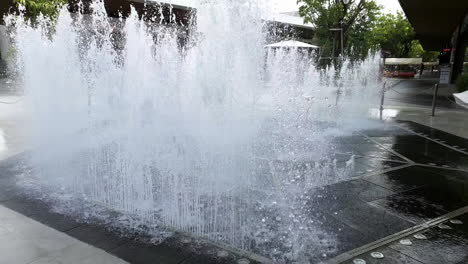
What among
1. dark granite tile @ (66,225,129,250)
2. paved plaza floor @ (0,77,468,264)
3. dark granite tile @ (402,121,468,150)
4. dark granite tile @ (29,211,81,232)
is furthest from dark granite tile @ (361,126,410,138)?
dark granite tile @ (29,211,81,232)

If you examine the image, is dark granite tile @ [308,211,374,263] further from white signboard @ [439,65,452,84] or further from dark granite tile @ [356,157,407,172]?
white signboard @ [439,65,452,84]

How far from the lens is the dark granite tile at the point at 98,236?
3.44 m

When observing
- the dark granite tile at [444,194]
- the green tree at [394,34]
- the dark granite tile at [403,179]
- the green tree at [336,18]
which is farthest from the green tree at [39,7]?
the green tree at [394,34]

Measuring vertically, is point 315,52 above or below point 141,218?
above

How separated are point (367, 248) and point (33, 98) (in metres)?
6.27

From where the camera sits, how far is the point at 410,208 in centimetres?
449

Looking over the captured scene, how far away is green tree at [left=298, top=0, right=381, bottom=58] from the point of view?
3078cm

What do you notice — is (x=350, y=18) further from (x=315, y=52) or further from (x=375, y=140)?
(x=375, y=140)

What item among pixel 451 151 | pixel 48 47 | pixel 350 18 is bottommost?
pixel 451 151

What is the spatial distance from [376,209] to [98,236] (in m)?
3.07

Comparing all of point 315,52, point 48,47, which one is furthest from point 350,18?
point 48,47

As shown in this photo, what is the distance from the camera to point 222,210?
14.0ft

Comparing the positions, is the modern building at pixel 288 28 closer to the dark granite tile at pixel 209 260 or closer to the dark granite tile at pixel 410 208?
the dark granite tile at pixel 410 208

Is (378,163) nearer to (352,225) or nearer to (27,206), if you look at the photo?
(352,225)
